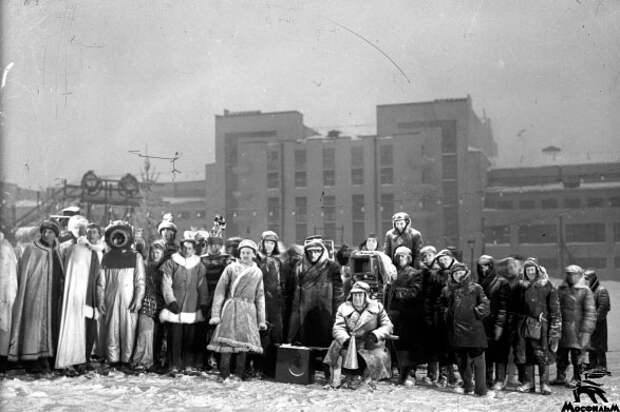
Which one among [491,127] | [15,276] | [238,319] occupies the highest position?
[491,127]

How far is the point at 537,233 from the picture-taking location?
44.0 meters

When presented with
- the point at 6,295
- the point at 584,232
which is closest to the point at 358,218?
the point at 584,232

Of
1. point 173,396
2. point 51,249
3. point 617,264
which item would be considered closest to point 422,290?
point 173,396

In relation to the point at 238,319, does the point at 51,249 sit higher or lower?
higher

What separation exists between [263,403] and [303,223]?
141ft

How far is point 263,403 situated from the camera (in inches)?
256

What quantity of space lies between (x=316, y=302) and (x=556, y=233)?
1541 inches

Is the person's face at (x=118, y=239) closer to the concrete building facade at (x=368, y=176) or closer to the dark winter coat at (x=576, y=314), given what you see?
the dark winter coat at (x=576, y=314)

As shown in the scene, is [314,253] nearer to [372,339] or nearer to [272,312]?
[272,312]

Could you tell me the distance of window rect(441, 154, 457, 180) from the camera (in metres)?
49.1

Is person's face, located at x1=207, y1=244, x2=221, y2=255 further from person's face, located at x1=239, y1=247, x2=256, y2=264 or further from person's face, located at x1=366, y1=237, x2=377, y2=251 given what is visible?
person's face, located at x1=366, y1=237, x2=377, y2=251

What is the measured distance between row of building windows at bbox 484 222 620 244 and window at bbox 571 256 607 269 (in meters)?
1.25

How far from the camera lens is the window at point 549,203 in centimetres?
4469

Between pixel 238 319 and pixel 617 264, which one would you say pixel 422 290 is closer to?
pixel 238 319
